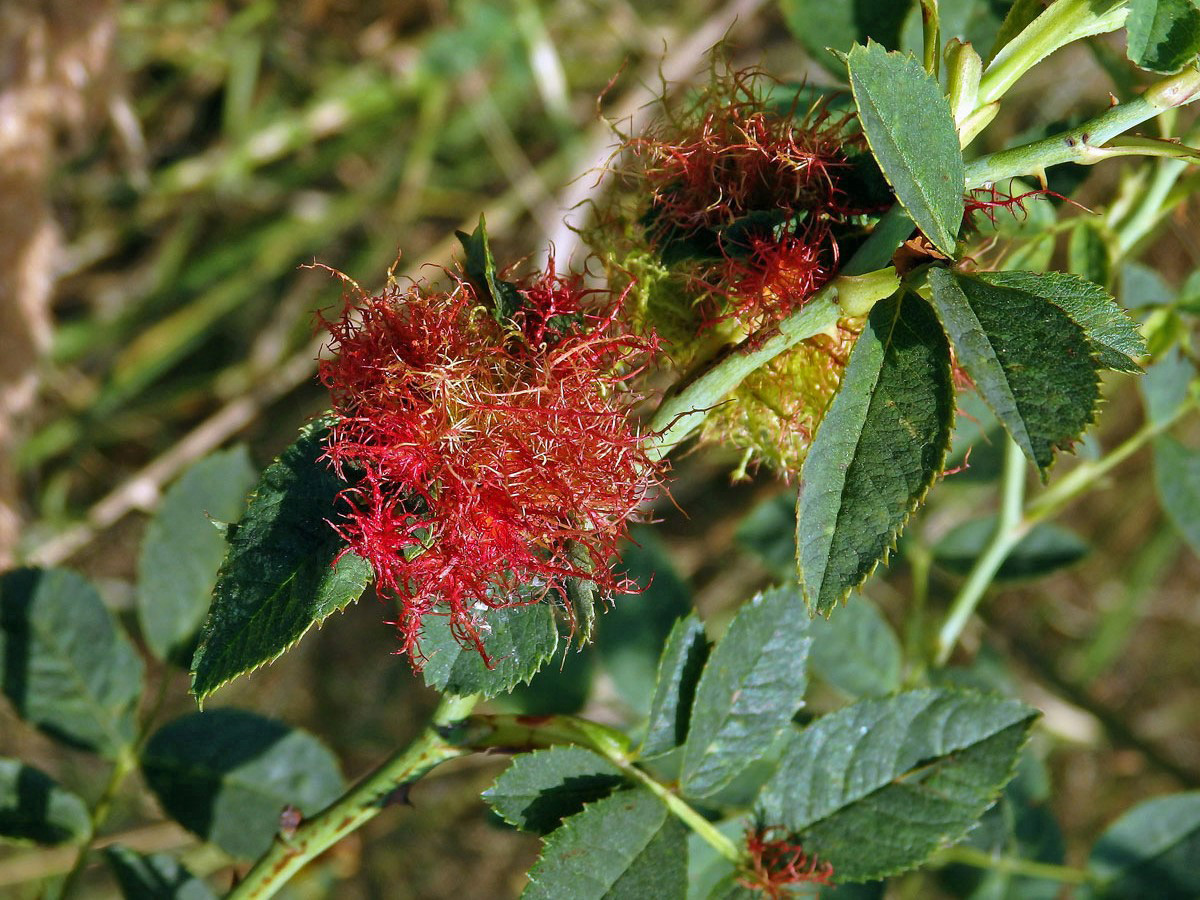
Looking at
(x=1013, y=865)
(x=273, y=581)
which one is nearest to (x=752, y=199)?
(x=273, y=581)

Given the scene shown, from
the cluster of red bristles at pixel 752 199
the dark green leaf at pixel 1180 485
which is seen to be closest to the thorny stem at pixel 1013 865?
the dark green leaf at pixel 1180 485

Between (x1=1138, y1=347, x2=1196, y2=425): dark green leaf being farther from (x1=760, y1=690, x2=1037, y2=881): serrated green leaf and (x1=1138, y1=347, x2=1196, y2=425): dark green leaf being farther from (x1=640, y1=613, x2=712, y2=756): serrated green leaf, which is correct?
(x1=640, y1=613, x2=712, y2=756): serrated green leaf

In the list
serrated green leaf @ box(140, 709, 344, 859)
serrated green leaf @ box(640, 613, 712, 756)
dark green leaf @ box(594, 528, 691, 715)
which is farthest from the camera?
dark green leaf @ box(594, 528, 691, 715)

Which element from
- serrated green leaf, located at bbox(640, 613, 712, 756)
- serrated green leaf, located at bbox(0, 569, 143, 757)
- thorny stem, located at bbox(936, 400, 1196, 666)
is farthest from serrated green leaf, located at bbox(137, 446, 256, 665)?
thorny stem, located at bbox(936, 400, 1196, 666)

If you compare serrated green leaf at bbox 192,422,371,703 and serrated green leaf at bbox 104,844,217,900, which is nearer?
serrated green leaf at bbox 192,422,371,703

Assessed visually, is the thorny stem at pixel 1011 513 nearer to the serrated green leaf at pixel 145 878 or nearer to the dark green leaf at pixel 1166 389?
the dark green leaf at pixel 1166 389
